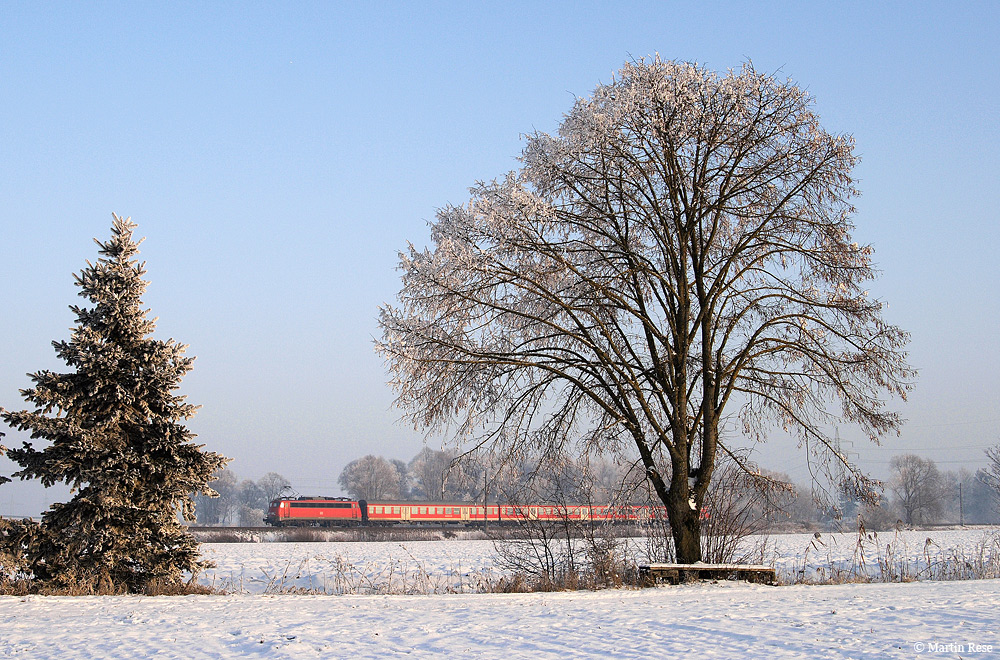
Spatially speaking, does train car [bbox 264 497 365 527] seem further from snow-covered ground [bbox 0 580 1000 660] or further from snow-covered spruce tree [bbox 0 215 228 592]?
snow-covered ground [bbox 0 580 1000 660]

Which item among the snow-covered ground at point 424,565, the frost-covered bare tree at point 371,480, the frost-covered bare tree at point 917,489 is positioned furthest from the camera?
the frost-covered bare tree at point 371,480

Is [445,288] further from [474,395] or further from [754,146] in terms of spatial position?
[754,146]

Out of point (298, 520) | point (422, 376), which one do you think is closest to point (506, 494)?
point (422, 376)

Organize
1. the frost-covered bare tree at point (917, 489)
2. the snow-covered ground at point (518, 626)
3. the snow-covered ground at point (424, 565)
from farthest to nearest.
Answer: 1. the frost-covered bare tree at point (917, 489)
2. the snow-covered ground at point (424, 565)
3. the snow-covered ground at point (518, 626)

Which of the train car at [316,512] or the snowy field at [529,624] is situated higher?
the snowy field at [529,624]

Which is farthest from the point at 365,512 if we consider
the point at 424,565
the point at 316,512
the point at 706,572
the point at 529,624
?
the point at 529,624

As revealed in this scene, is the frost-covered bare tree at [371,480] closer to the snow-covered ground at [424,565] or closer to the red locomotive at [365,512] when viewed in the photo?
the red locomotive at [365,512]

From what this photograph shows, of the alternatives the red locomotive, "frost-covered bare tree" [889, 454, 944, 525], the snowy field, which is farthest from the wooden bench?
"frost-covered bare tree" [889, 454, 944, 525]

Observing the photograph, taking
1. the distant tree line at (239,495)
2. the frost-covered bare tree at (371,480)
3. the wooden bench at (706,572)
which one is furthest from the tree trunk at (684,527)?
the distant tree line at (239,495)

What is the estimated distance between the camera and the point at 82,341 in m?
11.6

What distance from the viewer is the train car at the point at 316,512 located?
5344cm

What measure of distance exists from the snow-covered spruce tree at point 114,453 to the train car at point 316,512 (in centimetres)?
4307

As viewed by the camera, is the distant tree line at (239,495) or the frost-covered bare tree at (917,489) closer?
the frost-covered bare tree at (917,489)

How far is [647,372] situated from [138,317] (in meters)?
8.70
